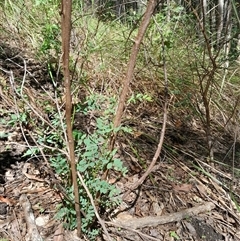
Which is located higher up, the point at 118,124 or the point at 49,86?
the point at 118,124

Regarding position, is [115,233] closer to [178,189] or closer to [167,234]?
[167,234]

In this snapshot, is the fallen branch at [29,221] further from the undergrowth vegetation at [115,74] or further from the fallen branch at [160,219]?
the fallen branch at [160,219]

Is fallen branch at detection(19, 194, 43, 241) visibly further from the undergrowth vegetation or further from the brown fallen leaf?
the brown fallen leaf

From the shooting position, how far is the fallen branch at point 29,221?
1292 millimetres

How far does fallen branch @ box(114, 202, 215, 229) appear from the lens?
1.42m

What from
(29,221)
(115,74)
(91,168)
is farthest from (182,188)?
(115,74)

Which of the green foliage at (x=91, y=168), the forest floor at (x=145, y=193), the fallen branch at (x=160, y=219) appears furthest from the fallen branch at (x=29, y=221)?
the fallen branch at (x=160, y=219)

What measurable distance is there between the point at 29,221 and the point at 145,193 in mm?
567

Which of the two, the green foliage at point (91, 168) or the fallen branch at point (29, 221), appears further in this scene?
the fallen branch at point (29, 221)

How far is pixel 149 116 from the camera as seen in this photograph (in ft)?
7.31

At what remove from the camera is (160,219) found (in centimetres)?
148

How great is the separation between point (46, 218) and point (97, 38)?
70.4 inches

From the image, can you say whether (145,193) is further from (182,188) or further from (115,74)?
(115,74)

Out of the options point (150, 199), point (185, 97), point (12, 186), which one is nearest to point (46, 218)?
point (12, 186)
